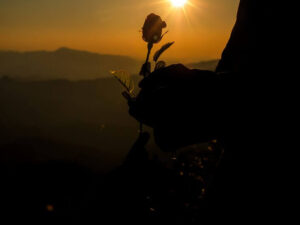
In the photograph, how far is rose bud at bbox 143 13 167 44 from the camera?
4.92 ft

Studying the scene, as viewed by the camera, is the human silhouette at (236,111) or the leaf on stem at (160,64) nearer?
the human silhouette at (236,111)

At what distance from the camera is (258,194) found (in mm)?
1603

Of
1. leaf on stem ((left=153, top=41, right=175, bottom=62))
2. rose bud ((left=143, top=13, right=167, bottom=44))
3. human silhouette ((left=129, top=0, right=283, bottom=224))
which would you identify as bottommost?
human silhouette ((left=129, top=0, right=283, bottom=224))

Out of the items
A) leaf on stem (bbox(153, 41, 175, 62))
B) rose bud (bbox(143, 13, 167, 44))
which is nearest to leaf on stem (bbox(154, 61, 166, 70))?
leaf on stem (bbox(153, 41, 175, 62))

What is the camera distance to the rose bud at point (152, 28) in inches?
59.1

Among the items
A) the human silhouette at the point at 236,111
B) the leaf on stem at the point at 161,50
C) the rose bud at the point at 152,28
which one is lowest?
the human silhouette at the point at 236,111

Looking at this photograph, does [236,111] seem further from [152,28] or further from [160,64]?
[152,28]

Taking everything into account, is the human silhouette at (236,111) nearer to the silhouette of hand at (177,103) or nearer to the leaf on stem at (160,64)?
the silhouette of hand at (177,103)

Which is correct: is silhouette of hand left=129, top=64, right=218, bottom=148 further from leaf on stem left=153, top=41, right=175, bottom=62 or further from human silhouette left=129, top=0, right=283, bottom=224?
leaf on stem left=153, top=41, right=175, bottom=62

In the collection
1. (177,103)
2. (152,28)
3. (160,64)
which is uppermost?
(152,28)

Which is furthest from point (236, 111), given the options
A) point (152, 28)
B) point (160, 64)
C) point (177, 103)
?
point (152, 28)

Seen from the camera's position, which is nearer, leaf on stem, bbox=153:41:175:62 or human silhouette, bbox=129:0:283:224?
human silhouette, bbox=129:0:283:224

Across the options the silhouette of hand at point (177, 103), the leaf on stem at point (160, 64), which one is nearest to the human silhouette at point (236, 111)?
the silhouette of hand at point (177, 103)

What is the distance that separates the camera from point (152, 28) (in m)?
1.51
